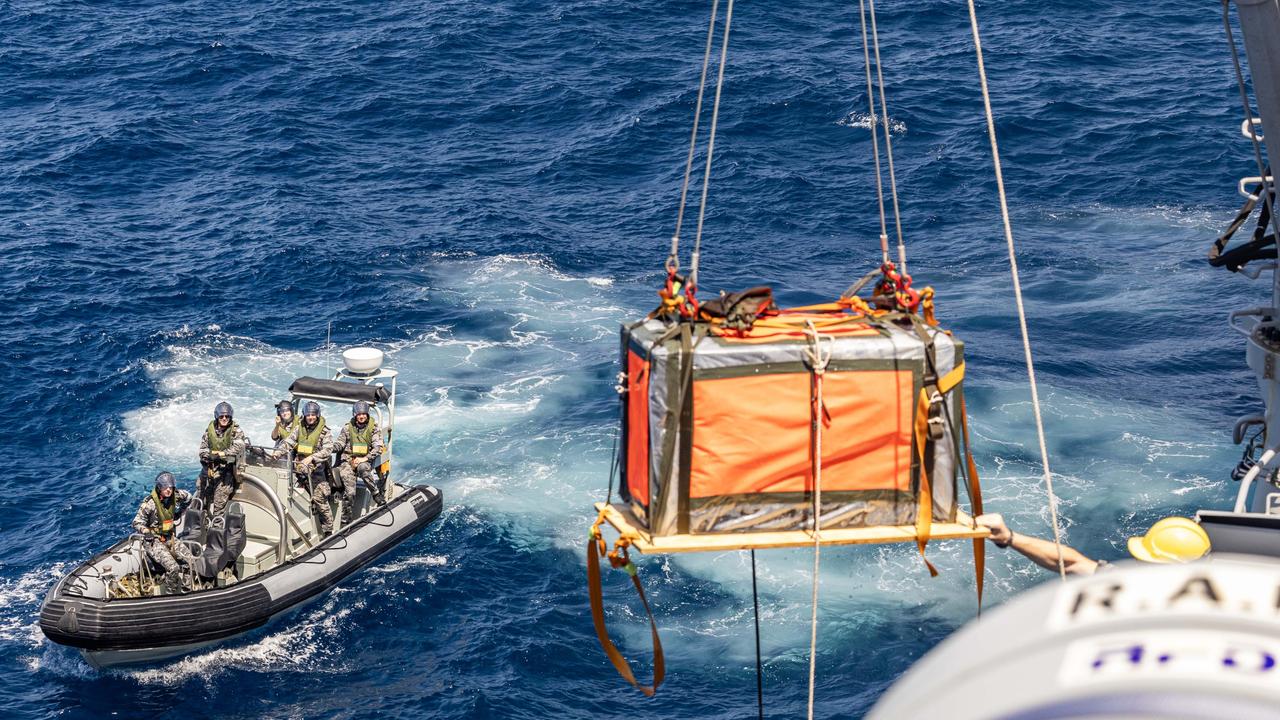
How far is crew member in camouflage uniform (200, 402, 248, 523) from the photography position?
22.0 metres

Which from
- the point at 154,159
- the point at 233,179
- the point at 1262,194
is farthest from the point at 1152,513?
the point at 154,159

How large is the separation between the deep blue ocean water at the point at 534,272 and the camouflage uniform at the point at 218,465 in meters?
2.38

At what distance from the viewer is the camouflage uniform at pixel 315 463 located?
2334cm

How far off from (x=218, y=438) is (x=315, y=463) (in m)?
1.97

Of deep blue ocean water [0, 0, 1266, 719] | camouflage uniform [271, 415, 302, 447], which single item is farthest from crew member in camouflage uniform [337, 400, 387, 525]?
deep blue ocean water [0, 0, 1266, 719]

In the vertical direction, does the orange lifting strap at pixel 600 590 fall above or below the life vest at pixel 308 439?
above

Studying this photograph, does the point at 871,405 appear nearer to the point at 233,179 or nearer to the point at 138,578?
the point at 138,578

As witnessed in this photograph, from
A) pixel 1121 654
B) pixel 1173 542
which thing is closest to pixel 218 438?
pixel 1173 542

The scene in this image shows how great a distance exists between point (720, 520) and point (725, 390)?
91 centimetres

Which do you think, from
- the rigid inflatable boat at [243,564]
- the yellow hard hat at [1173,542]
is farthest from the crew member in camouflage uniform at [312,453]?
the yellow hard hat at [1173,542]

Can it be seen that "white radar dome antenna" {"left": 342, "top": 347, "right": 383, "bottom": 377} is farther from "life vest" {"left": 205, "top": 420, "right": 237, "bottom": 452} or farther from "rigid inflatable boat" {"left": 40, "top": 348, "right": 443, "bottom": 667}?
"life vest" {"left": 205, "top": 420, "right": 237, "bottom": 452}

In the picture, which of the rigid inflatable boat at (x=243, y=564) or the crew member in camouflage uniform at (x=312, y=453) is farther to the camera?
the crew member in camouflage uniform at (x=312, y=453)

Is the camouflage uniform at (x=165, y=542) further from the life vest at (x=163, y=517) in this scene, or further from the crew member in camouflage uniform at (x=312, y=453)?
the crew member in camouflage uniform at (x=312, y=453)

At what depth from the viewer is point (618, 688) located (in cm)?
2134
